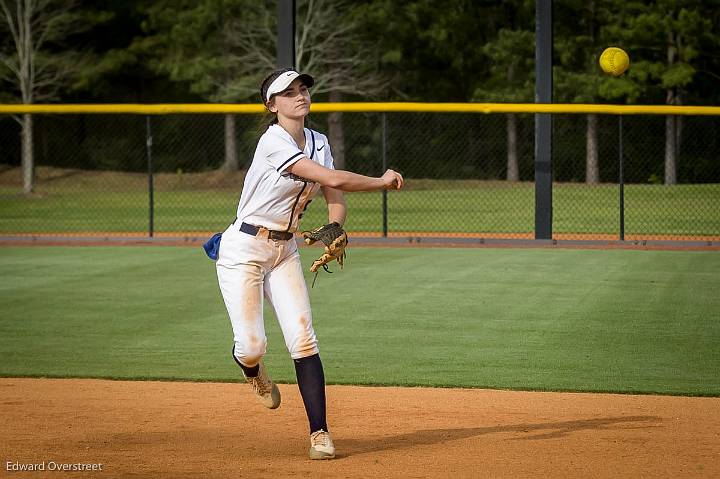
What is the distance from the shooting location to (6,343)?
1063 centimetres

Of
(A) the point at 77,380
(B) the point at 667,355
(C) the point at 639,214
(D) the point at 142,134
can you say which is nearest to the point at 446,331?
(B) the point at 667,355

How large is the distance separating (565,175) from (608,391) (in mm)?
32878

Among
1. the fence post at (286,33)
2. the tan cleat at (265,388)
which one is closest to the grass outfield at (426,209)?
the fence post at (286,33)

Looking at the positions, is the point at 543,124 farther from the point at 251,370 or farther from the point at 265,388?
the point at 251,370

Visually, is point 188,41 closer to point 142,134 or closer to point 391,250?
point 142,134

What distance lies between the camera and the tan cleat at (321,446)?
6.39 m

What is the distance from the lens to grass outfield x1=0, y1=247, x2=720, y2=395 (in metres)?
9.32

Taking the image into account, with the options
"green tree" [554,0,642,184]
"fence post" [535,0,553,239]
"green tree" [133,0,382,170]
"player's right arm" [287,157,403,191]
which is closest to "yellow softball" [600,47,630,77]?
"fence post" [535,0,553,239]

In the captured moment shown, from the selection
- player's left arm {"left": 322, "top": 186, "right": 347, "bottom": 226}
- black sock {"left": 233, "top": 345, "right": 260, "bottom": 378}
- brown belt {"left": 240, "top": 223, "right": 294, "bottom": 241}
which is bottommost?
black sock {"left": 233, "top": 345, "right": 260, "bottom": 378}

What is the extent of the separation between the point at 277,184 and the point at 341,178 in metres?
0.44

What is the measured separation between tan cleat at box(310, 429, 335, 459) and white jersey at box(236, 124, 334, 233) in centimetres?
112

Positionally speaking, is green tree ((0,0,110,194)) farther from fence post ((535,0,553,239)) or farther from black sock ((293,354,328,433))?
black sock ((293,354,328,433))

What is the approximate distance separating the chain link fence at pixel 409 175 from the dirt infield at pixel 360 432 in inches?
520

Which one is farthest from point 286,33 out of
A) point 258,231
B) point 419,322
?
point 258,231
